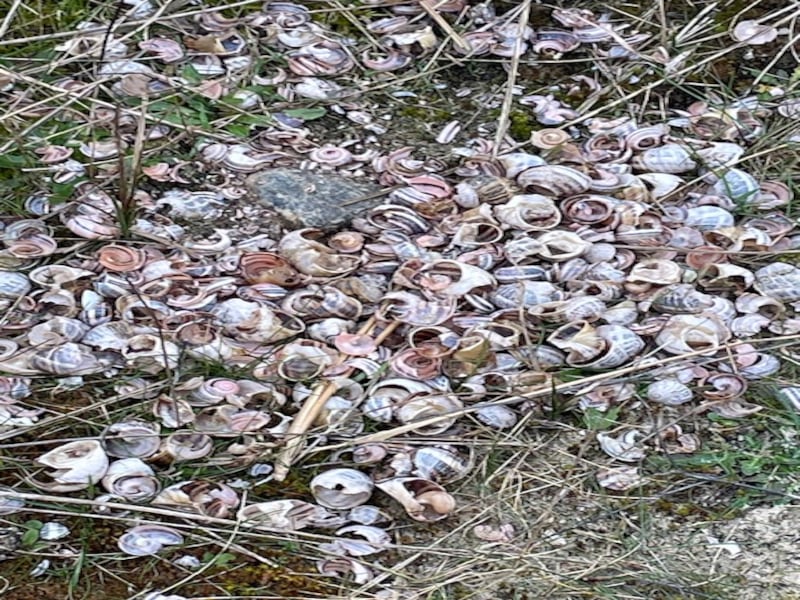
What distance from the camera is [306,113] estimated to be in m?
2.35

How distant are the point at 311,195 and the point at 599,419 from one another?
2.41 ft

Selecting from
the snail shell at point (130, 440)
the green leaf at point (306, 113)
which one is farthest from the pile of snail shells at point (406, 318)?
the green leaf at point (306, 113)

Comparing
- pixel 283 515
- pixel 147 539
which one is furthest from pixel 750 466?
pixel 147 539

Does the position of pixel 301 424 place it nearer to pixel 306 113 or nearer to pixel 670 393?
pixel 670 393

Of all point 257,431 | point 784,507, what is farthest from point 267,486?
point 784,507

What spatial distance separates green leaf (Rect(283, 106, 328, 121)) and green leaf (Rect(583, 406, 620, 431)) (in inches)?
37.3

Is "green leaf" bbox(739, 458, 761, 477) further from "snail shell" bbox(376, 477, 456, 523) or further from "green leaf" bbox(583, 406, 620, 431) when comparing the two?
"snail shell" bbox(376, 477, 456, 523)

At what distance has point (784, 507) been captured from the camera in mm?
1641

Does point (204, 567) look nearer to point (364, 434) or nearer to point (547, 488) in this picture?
point (364, 434)

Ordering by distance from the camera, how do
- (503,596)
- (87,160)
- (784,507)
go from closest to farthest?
(503,596) → (784,507) → (87,160)

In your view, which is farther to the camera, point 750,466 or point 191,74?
point 191,74

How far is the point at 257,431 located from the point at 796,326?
93cm

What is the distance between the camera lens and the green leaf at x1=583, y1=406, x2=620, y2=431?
5.70ft

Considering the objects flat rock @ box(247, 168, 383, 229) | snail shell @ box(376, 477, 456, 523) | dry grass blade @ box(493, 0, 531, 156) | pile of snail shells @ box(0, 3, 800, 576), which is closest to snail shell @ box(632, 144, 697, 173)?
pile of snail shells @ box(0, 3, 800, 576)
